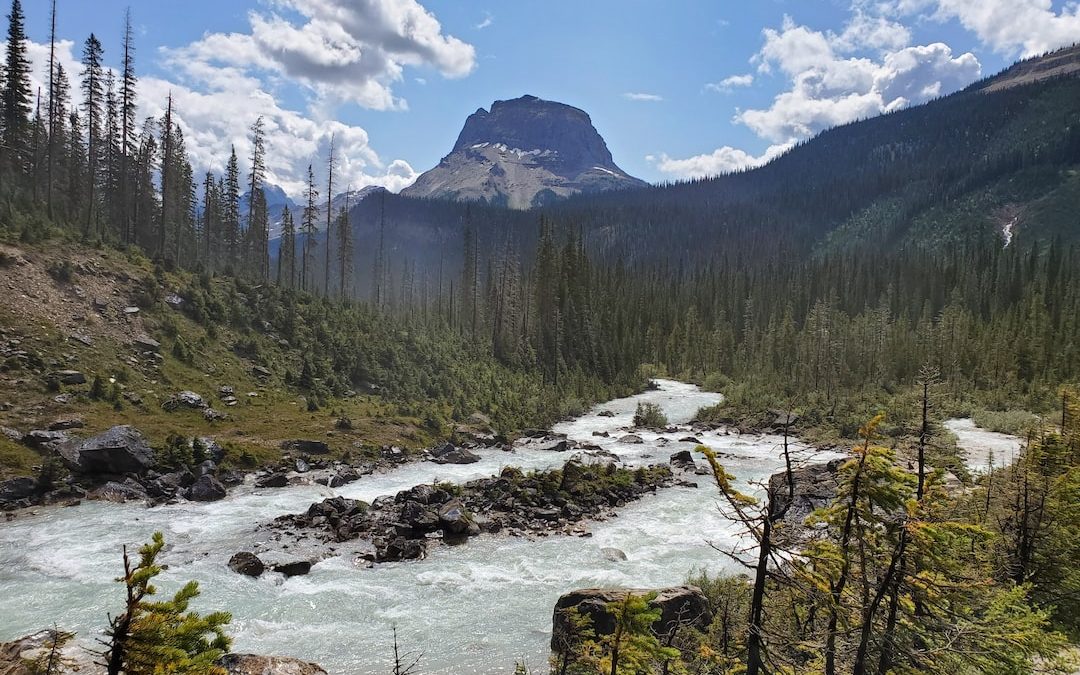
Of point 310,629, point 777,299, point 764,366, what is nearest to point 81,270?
point 310,629

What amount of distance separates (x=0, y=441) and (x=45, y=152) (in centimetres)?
5198

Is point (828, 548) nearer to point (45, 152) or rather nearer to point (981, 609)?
point (981, 609)

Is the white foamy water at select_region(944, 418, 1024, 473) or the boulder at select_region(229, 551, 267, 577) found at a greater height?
the white foamy water at select_region(944, 418, 1024, 473)

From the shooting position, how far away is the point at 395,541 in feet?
67.5

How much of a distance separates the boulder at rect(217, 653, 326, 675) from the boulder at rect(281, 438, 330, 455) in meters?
22.4

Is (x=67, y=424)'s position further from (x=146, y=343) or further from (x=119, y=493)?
(x=146, y=343)

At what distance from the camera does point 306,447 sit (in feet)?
106

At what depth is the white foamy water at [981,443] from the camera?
32.7 meters

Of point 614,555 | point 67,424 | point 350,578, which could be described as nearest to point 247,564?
point 350,578

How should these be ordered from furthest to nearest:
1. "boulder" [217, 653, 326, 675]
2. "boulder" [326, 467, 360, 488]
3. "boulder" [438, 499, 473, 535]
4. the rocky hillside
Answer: "boulder" [326, 467, 360, 488] → the rocky hillside → "boulder" [438, 499, 473, 535] → "boulder" [217, 653, 326, 675]

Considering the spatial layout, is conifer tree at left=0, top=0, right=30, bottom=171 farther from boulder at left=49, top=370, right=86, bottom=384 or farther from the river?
the river

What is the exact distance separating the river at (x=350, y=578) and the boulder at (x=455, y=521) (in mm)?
703

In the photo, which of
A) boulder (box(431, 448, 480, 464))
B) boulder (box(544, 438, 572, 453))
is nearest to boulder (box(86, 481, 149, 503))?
boulder (box(431, 448, 480, 464))

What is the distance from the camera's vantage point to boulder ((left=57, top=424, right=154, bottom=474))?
968 inches
